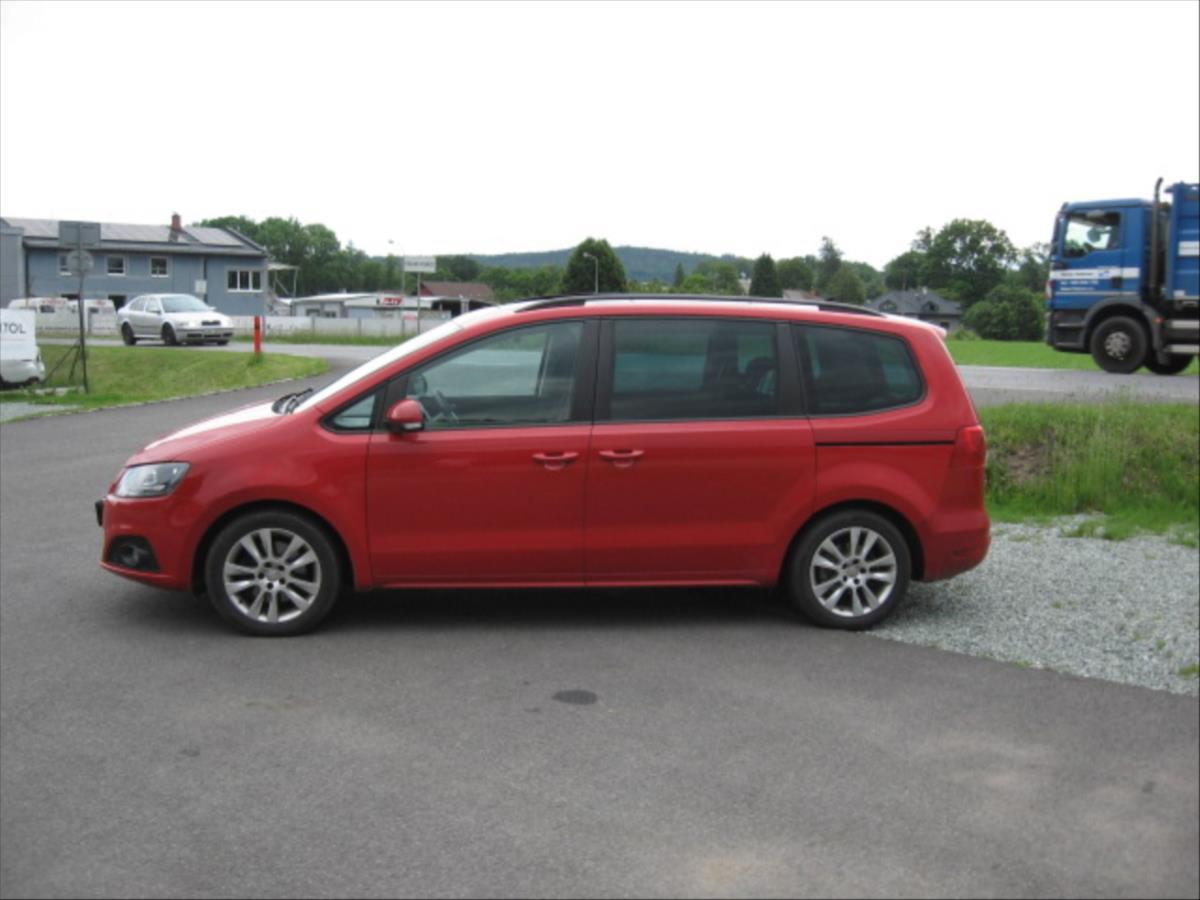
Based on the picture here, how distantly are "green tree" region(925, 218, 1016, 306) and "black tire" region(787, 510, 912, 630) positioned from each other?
58.8 meters

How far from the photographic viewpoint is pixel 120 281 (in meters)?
78.8

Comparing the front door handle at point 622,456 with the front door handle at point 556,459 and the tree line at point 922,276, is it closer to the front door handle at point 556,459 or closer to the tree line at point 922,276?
the front door handle at point 556,459

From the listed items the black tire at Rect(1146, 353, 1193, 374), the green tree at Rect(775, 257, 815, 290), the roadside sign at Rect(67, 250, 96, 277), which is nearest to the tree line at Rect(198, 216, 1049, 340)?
the green tree at Rect(775, 257, 815, 290)

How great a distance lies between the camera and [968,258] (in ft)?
228

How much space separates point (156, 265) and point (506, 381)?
258 feet

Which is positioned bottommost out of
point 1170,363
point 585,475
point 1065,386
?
point 1065,386

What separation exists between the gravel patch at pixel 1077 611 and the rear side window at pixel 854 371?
1198 mm

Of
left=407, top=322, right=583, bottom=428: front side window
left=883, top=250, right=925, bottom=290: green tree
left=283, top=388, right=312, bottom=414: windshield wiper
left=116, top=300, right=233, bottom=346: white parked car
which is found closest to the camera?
left=407, top=322, right=583, bottom=428: front side window

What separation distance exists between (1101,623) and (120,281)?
261 ft

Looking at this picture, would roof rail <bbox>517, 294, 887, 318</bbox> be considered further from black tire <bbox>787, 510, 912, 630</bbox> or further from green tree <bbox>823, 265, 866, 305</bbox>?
green tree <bbox>823, 265, 866, 305</bbox>

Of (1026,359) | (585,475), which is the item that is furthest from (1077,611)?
(1026,359)

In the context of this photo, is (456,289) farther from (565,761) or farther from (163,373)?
(565,761)

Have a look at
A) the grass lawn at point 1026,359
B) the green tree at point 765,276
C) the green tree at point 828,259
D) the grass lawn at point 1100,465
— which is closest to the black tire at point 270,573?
the grass lawn at point 1100,465

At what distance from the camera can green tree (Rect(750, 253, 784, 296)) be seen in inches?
2503
